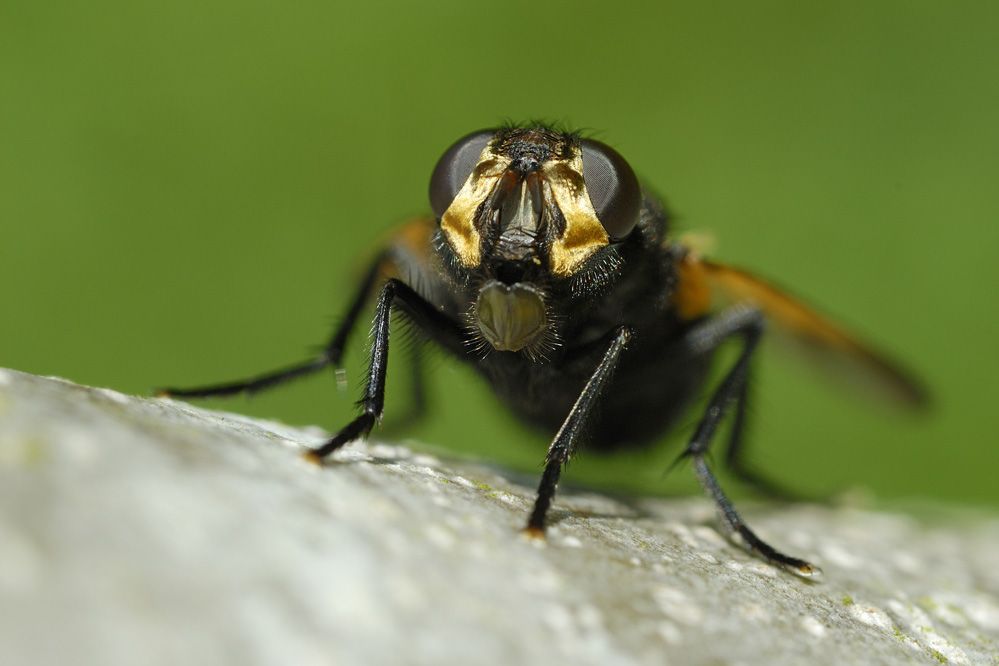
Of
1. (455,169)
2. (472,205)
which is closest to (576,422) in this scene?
(472,205)

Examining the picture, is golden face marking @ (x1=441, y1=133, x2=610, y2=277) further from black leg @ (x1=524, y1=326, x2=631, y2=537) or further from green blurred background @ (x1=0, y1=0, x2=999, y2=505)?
green blurred background @ (x1=0, y1=0, x2=999, y2=505)

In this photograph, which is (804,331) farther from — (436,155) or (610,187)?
(436,155)

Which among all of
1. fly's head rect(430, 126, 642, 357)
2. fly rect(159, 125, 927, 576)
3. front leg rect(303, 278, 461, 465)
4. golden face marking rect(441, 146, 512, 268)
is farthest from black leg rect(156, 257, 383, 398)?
golden face marking rect(441, 146, 512, 268)

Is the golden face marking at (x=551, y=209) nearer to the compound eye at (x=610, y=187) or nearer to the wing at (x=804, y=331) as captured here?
the compound eye at (x=610, y=187)

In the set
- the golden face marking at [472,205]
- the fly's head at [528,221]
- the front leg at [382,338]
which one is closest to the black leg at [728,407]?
the fly's head at [528,221]

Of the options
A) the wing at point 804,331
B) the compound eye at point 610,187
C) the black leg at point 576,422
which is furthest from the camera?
the wing at point 804,331

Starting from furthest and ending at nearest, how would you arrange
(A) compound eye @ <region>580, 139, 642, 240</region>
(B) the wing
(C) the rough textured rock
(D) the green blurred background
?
(D) the green blurred background, (B) the wing, (A) compound eye @ <region>580, 139, 642, 240</region>, (C) the rough textured rock

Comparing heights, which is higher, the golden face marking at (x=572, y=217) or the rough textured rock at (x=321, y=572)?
the golden face marking at (x=572, y=217)
